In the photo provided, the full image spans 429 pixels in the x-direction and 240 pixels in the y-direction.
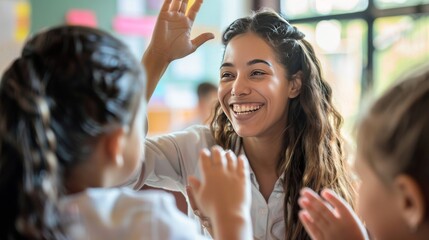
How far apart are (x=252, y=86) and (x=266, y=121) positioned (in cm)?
10

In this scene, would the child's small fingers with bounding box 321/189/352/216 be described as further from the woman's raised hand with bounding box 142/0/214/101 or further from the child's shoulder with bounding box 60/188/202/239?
the woman's raised hand with bounding box 142/0/214/101

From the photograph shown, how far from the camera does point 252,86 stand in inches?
61.9

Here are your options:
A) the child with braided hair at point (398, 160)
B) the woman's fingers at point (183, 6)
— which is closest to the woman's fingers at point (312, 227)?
the child with braided hair at point (398, 160)

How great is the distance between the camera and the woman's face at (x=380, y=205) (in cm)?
89

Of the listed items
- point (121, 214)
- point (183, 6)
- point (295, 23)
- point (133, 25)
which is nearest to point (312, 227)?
point (121, 214)

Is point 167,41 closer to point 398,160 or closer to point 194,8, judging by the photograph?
point 194,8

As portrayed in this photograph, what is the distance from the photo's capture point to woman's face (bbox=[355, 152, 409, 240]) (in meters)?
0.89

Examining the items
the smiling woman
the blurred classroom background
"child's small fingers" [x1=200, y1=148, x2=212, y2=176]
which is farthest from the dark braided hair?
the blurred classroom background

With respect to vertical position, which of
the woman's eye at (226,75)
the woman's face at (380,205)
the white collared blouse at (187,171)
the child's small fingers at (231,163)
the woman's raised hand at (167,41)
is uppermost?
the woman's raised hand at (167,41)

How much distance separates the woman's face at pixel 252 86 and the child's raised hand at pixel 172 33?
0.43 feet

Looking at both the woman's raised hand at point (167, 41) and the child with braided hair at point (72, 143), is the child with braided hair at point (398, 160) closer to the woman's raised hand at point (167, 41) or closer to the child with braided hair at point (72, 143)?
the child with braided hair at point (72, 143)

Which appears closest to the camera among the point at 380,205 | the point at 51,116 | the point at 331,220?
the point at 51,116

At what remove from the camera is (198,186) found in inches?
38.3

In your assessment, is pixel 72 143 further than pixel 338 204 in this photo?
No
